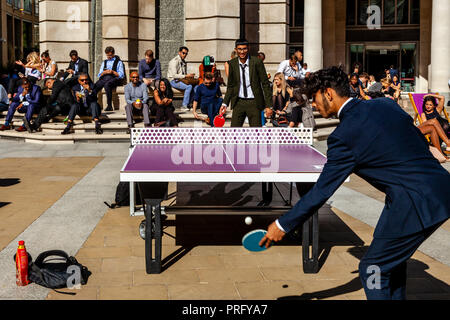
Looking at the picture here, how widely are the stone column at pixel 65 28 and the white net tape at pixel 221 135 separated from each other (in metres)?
13.5

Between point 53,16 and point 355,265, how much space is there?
16845 millimetres

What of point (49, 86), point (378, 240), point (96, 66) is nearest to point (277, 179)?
point (378, 240)

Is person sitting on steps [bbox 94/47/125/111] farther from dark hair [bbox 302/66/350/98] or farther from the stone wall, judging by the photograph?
dark hair [bbox 302/66/350/98]

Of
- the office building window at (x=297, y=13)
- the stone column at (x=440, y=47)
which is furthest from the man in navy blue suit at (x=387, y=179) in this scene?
the office building window at (x=297, y=13)

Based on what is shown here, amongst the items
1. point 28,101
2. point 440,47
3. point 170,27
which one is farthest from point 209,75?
point 440,47

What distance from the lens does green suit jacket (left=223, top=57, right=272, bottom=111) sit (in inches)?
406

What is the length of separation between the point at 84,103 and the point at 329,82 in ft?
48.2

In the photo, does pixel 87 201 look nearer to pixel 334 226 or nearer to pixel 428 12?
pixel 334 226

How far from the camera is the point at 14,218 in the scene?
7871mm

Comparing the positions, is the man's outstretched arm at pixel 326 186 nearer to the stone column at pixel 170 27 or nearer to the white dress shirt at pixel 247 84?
the white dress shirt at pixel 247 84

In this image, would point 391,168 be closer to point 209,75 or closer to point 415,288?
point 415,288

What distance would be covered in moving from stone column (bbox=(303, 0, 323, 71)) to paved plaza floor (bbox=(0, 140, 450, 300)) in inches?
820

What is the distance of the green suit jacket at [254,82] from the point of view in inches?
406

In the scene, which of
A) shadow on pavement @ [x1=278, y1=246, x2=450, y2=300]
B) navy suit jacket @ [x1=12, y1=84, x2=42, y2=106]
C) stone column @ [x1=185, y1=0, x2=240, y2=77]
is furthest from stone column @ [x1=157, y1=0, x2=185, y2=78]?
shadow on pavement @ [x1=278, y1=246, x2=450, y2=300]
